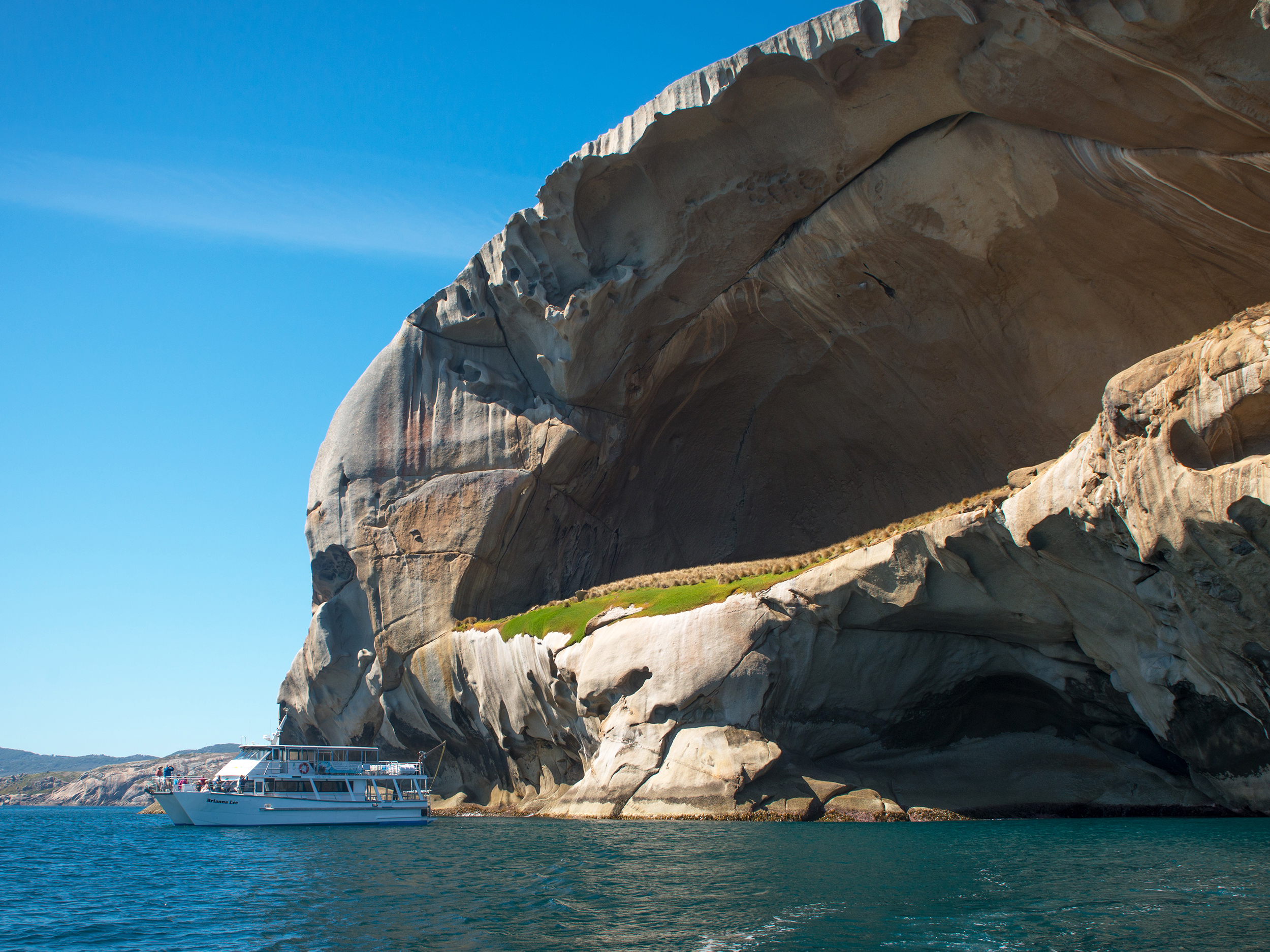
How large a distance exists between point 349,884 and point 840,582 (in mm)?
12939

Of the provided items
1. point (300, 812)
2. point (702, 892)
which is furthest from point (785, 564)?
point (300, 812)

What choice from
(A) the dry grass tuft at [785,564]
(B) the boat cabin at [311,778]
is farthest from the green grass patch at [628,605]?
(B) the boat cabin at [311,778]

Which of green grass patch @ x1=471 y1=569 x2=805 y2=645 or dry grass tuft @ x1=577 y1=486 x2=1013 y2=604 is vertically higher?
dry grass tuft @ x1=577 y1=486 x2=1013 y2=604

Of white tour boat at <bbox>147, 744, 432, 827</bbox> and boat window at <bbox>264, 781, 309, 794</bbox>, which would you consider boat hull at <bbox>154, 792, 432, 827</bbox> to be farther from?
boat window at <bbox>264, 781, 309, 794</bbox>

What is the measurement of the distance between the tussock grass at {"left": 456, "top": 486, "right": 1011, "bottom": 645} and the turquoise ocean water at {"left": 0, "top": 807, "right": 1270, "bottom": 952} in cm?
631

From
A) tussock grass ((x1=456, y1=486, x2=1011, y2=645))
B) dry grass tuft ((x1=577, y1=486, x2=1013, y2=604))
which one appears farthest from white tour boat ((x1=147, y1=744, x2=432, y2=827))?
dry grass tuft ((x1=577, y1=486, x2=1013, y2=604))

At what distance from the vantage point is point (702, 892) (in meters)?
13.1

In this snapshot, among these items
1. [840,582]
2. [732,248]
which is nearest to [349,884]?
[840,582]

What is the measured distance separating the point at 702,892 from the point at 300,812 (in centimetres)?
2154

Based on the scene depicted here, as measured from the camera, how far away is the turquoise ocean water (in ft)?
34.4

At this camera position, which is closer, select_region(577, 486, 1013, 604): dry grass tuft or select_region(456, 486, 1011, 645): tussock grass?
select_region(577, 486, 1013, 604): dry grass tuft

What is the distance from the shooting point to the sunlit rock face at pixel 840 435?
2067 centimetres

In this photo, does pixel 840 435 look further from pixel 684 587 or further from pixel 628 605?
pixel 628 605

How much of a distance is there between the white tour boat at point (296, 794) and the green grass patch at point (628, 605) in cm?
614
